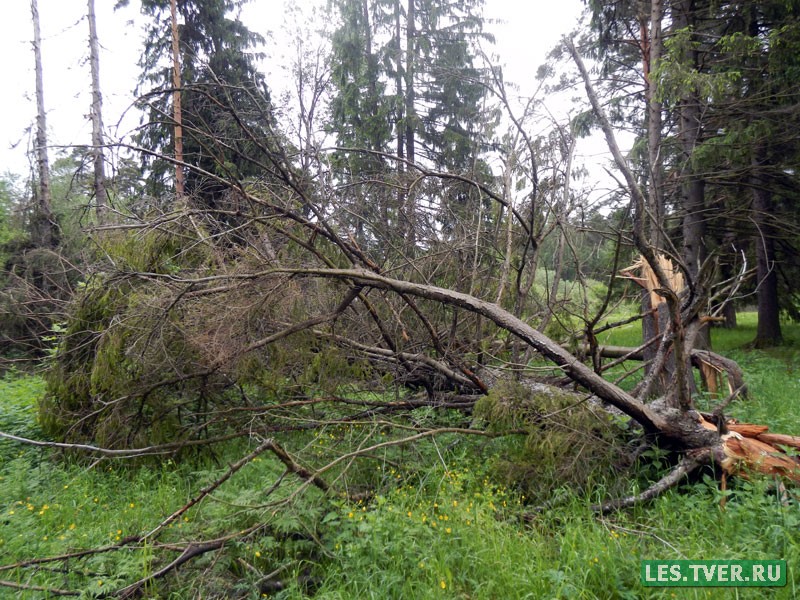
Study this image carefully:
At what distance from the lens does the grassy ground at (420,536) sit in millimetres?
2746

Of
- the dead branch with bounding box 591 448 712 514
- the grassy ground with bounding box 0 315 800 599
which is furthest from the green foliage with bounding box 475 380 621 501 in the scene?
the dead branch with bounding box 591 448 712 514

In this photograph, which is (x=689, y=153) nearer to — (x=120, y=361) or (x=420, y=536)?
(x=420, y=536)

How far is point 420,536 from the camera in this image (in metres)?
3.21

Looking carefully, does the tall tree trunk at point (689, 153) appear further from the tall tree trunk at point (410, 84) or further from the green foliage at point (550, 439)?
the tall tree trunk at point (410, 84)

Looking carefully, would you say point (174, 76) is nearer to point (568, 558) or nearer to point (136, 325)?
point (136, 325)

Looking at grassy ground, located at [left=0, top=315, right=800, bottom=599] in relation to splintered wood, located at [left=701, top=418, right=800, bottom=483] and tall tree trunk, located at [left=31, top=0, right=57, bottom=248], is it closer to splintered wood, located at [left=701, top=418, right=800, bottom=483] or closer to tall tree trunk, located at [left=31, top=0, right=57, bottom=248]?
splintered wood, located at [left=701, top=418, right=800, bottom=483]

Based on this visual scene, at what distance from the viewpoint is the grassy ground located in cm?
275

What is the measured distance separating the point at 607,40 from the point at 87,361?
339 inches

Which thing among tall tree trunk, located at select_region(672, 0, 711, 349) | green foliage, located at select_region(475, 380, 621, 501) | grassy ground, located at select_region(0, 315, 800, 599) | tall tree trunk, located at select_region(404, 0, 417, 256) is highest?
tall tree trunk, located at select_region(404, 0, 417, 256)

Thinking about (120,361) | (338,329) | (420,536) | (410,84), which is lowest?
(420,536)

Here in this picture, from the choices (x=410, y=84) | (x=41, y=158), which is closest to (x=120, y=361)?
(x=41, y=158)

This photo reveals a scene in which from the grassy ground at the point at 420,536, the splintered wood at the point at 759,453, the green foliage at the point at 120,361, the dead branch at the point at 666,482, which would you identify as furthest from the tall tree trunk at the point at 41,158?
the splintered wood at the point at 759,453

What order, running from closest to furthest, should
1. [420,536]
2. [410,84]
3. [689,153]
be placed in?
[420,536], [689,153], [410,84]

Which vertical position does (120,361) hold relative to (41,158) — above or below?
below
